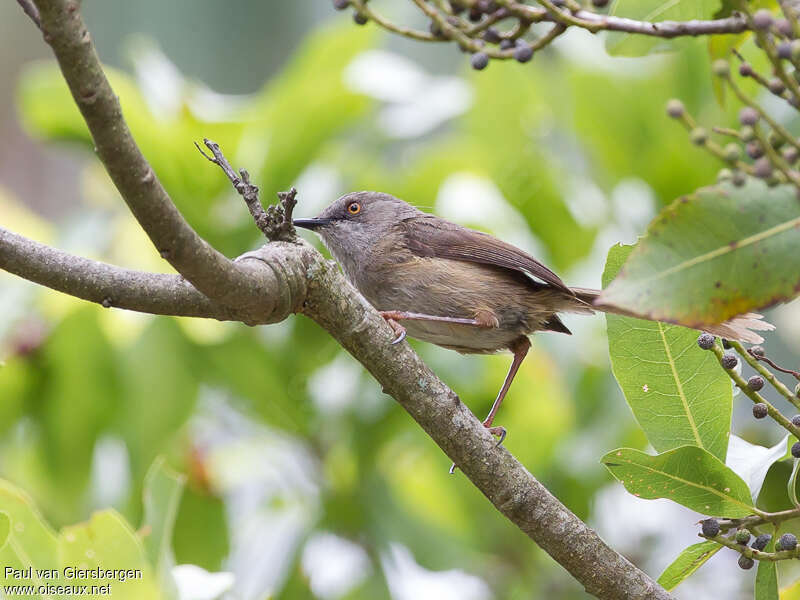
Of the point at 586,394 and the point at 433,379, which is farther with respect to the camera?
the point at 586,394

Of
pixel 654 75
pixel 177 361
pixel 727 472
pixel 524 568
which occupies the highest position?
pixel 654 75

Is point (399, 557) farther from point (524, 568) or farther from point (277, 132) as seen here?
point (277, 132)

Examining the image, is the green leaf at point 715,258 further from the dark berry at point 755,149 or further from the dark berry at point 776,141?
the dark berry at point 776,141

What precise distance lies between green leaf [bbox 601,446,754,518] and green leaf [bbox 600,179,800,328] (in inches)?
29.2

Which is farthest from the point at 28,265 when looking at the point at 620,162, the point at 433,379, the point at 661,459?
the point at 620,162

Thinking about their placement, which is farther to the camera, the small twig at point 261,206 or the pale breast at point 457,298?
the pale breast at point 457,298

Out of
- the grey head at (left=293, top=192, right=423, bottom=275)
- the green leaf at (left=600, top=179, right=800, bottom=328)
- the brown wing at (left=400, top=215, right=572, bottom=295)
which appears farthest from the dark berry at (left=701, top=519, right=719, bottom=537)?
the grey head at (left=293, top=192, right=423, bottom=275)

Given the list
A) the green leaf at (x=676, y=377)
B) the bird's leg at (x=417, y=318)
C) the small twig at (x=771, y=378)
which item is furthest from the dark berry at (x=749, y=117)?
the bird's leg at (x=417, y=318)

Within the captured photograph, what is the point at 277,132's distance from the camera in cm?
486

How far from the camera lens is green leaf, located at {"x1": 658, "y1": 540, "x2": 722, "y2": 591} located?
88.3 inches

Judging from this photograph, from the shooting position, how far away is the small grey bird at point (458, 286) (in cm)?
353

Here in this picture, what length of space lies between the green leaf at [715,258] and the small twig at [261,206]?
79 centimetres

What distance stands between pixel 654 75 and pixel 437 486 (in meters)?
2.42

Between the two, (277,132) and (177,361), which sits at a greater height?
(277,132)
